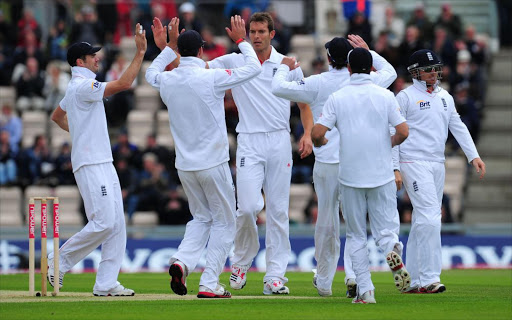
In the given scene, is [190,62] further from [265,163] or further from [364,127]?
[364,127]

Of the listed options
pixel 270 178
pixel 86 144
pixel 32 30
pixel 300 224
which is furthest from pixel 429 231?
pixel 32 30

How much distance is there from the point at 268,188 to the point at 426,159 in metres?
2.08

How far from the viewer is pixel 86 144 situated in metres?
13.8

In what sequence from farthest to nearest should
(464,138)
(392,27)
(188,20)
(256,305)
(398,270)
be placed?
1. (392,27)
2. (188,20)
3. (464,138)
4. (256,305)
5. (398,270)

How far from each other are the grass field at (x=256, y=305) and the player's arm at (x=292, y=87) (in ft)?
7.99

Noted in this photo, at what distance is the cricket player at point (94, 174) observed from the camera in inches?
539

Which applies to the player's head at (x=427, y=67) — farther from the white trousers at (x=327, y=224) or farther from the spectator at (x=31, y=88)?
the spectator at (x=31, y=88)

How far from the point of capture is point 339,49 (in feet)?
44.4

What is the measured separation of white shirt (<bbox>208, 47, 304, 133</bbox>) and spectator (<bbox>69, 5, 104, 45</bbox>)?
14.3 m

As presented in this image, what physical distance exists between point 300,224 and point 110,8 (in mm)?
10965

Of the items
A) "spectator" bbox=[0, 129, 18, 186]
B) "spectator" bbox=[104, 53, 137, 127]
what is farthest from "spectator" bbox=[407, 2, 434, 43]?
"spectator" bbox=[0, 129, 18, 186]

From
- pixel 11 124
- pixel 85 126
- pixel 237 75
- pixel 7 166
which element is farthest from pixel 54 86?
pixel 237 75

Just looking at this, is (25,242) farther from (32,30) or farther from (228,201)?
(228,201)

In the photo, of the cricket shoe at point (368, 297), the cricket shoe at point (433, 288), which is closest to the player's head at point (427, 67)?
the cricket shoe at point (433, 288)
